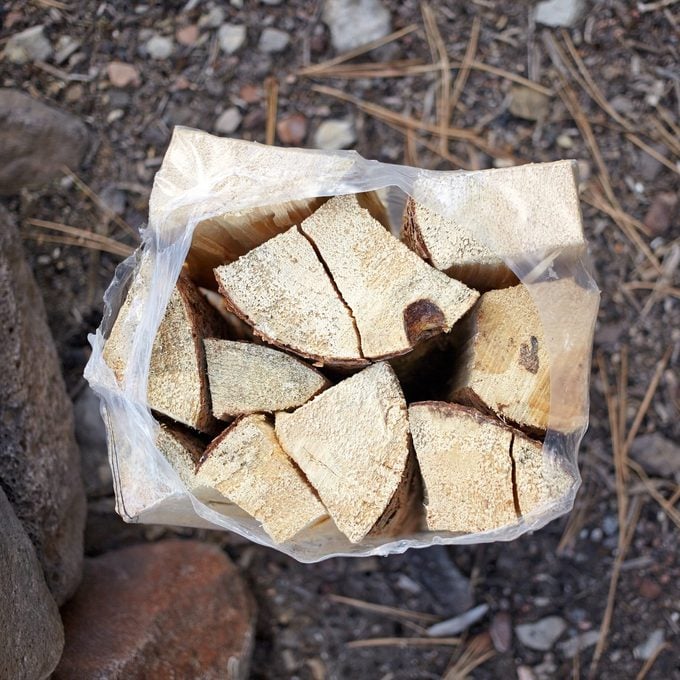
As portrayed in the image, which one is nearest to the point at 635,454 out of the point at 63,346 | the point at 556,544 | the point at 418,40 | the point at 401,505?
the point at 556,544

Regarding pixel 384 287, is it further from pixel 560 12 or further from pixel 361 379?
pixel 560 12

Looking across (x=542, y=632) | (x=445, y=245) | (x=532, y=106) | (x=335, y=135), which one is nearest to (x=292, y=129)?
(x=335, y=135)

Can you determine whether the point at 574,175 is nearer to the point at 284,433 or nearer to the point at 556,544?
the point at 284,433

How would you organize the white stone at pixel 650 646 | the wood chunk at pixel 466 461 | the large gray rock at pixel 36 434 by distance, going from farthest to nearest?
the white stone at pixel 650 646 < the large gray rock at pixel 36 434 < the wood chunk at pixel 466 461

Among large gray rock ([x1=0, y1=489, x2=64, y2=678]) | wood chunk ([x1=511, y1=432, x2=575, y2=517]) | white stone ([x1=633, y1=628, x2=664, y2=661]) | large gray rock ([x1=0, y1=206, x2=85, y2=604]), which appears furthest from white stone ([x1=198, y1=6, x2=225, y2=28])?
white stone ([x1=633, y1=628, x2=664, y2=661])

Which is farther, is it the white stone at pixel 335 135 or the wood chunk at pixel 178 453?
the white stone at pixel 335 135

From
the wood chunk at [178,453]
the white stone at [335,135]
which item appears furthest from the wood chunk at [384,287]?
the white stone at [335,135]

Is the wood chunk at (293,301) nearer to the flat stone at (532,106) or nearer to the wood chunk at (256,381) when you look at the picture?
the wood chunk at (256,381)
